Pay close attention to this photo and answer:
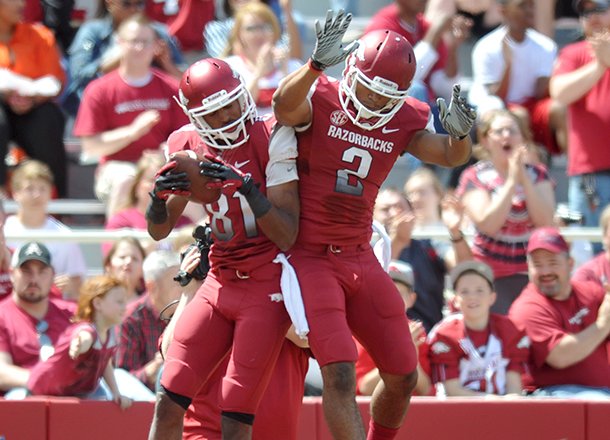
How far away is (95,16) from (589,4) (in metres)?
3.54

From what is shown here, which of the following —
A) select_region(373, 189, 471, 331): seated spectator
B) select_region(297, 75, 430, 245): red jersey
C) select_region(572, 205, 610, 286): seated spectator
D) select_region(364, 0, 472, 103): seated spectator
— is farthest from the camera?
select_region(364, 0, 472, 103): seated spectator

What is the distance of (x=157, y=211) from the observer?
18.5 ft

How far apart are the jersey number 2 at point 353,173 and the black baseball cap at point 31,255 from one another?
2157mm

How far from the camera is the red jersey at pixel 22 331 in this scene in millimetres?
7020

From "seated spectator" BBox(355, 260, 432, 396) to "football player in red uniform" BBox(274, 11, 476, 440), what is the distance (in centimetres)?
112

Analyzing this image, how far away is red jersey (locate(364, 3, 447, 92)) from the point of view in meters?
9.74

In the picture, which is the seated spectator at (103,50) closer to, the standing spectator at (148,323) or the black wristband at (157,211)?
the standing spectator at (148,323)

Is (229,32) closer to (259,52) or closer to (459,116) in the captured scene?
(259,52)

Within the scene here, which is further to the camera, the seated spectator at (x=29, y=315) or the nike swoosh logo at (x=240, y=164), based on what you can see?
the seated spectator at (x=29, y=315)

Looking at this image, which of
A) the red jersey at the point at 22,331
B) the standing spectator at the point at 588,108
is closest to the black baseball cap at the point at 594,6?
the standing spectator at the point at 588,108

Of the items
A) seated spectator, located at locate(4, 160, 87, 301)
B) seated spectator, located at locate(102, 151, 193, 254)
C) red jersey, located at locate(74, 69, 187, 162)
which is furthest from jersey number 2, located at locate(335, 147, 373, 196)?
red jersey, located at locate(74, 69, 187, 162)

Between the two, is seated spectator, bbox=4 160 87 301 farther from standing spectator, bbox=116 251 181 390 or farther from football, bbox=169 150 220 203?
football, bbox=169 150 220 203

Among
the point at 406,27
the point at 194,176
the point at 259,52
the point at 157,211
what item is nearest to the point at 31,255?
the point at 157,211

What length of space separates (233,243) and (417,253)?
2554 millimetres
